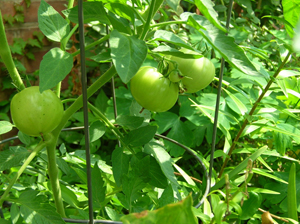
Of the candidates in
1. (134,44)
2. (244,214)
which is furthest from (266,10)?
(134,44)

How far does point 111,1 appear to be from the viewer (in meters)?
0.36

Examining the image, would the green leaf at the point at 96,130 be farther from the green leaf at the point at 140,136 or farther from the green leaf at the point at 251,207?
the green leaf at the point at 251,207

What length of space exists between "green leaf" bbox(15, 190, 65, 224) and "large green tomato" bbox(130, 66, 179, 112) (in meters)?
0.21

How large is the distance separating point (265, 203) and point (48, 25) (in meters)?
0.82

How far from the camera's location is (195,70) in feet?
1.40

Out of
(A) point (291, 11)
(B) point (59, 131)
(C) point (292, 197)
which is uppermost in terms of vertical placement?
(A) point (291, 11)

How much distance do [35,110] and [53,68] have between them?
0.07 meters

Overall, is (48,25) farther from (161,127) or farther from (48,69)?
(161,127)

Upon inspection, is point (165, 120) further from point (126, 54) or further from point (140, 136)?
point (126, 54)

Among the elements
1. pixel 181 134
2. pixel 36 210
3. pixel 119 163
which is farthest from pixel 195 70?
pixel 181 134

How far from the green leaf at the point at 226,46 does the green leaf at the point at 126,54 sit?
0.07m

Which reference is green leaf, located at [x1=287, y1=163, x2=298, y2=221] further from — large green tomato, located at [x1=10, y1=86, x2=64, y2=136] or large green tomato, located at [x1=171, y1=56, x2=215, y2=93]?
large green tomato, located at [x1=10, y1=86, x2=64, y2=136]

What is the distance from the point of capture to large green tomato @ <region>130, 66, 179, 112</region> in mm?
406

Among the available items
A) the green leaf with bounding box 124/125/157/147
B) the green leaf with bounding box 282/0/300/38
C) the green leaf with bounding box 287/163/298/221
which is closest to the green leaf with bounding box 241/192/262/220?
the green leaf with bounding box 287/163/298/221
